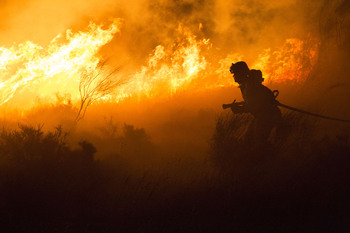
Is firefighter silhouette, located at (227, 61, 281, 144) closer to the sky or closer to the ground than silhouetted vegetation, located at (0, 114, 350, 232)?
closer to the sky

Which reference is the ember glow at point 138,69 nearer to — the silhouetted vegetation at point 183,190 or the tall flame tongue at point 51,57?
the tall flame tongue at point 51,57

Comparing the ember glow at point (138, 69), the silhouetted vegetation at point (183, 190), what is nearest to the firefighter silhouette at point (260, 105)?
the silhouetted vegetation at point (183, 190)

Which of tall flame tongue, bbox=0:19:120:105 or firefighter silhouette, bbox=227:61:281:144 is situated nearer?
firefighter silhouette, bbox=227:61:281:144

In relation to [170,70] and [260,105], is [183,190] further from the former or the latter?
[170,70]

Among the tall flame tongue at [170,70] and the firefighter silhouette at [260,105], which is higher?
the tall flame tongue at [170,70]

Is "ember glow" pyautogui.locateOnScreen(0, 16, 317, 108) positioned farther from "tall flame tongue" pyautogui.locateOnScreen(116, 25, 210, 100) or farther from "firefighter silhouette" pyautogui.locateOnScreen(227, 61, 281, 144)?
"firefighter silhouette" pyautogui.locateOnScreen(227, 61, 281, 144)

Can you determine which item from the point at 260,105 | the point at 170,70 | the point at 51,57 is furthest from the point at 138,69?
the point at 260,105

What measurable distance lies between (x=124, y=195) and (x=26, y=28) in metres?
12.2

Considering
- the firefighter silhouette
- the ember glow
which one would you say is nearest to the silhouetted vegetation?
the firefighter silhouette

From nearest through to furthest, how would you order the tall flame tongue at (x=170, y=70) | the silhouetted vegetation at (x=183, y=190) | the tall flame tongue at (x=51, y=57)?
1. the silhouetted vegetation at (x=183, y=190)
2. the tall flame tongue at (x=51, y=57)
3. the tall flame tongue at (x=170, y=70)

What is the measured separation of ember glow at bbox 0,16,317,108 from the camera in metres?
12.5

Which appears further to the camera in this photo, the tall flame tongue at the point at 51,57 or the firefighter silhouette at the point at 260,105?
the tall flame tongue at the point at 51,57

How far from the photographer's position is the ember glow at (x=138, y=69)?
12.5 m

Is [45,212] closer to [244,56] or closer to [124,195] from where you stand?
[124,195]
